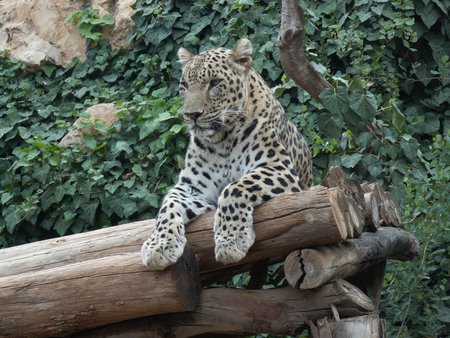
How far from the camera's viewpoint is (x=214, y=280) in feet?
21.8

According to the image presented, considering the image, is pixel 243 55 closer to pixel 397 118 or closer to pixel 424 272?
pixel 424 272

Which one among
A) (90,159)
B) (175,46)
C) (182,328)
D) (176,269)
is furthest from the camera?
(175,46)

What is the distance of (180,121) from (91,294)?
479cm

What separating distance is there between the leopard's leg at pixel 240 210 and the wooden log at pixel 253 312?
0.51 m

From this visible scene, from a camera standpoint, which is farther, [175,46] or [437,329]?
[175,46]

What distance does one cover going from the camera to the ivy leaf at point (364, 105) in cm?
919

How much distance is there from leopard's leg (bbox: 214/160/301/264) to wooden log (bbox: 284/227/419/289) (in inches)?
13.1

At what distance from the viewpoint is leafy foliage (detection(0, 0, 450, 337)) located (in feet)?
31.9

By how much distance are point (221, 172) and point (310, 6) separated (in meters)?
4.90

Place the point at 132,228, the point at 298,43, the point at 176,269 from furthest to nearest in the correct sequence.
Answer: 1. the point at 298,43
2. the point at 132,228
3. the point at 176,269

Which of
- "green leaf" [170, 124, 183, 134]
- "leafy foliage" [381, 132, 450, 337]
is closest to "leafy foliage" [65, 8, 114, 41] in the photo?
"green leaf" [170, 124, 183, 134]

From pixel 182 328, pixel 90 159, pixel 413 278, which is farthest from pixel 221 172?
pixel 90 159

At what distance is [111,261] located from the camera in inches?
240

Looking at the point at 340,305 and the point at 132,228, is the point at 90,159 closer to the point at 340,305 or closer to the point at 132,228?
the point at 132,228
